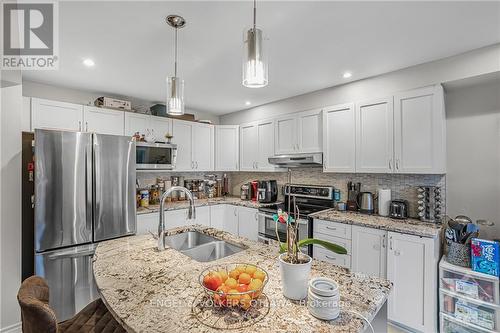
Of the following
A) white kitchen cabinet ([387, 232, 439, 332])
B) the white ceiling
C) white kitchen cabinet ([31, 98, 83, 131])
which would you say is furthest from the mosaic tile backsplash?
the white ceiling

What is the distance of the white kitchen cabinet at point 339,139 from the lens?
2.82 metres

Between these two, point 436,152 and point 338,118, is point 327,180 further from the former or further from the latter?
point 436,152

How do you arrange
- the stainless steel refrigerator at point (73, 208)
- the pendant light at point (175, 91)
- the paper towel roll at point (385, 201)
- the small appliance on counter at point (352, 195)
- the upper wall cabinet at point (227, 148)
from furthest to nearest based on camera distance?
the upper wall cabinet at point (227, 148) < the small appliance on counter at point (352, 195) < the paper towel roll at point (385, 201) < the stainless steel refrigerator at point (73, 208) < the pendant light at point (175, 91)

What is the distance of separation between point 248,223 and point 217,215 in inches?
24.0

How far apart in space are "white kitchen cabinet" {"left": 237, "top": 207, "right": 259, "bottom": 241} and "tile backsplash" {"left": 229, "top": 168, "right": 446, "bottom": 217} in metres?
0.65

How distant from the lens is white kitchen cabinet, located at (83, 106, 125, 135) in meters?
2.99

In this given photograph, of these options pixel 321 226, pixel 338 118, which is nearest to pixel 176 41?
pixel 338 118

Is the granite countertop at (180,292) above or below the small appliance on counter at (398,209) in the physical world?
below

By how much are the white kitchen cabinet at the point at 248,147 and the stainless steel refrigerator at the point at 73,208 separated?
2125mm

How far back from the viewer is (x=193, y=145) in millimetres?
4023

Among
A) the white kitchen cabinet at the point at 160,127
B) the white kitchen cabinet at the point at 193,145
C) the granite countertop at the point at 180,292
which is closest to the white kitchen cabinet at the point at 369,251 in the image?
the granite countertop at the point at 180,292

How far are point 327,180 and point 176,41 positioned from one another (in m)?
2.57

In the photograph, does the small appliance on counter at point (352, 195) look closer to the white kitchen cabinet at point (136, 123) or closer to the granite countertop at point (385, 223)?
the granite countertop at point (385, 223)

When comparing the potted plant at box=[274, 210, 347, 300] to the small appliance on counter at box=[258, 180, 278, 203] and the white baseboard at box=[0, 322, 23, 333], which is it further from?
the small appliance on counter at box=[258, 180, 278, 203]
